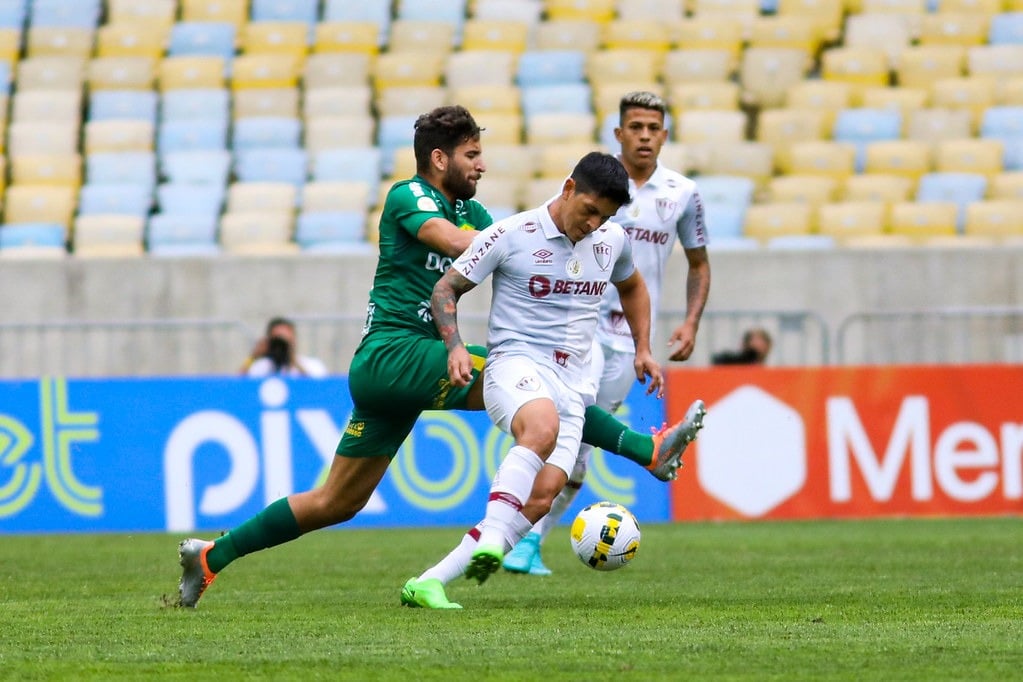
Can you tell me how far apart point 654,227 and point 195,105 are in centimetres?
1107

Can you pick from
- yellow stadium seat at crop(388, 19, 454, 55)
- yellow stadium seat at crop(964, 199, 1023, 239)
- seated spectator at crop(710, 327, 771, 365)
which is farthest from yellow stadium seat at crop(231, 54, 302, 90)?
yellow stadium seat at crop(964, 199, 1023, 239)

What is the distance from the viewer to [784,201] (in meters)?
18.1

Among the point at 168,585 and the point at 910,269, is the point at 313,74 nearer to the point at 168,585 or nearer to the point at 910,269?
the point at 910,269

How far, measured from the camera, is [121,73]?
66.0 feet

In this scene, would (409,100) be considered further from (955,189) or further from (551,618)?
(551,618)

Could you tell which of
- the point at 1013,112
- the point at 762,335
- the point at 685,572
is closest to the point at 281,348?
the point at 762,335

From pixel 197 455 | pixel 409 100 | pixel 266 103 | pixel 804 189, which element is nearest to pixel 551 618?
pixel 197 455

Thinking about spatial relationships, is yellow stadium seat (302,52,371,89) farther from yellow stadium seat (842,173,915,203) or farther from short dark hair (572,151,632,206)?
short dark hair (572,151,632,206)

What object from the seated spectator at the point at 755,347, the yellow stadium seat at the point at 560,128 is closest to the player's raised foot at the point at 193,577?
the seated spectator at the point at 755,347

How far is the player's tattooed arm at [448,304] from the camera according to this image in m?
7.05

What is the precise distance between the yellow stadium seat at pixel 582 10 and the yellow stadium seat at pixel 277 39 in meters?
2.99

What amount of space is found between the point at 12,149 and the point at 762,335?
8.86 m

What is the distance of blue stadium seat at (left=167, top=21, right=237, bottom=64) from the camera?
20688 mm

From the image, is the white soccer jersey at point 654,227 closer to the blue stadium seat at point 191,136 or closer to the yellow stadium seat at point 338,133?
the yellow stadium seat at point 338,133
